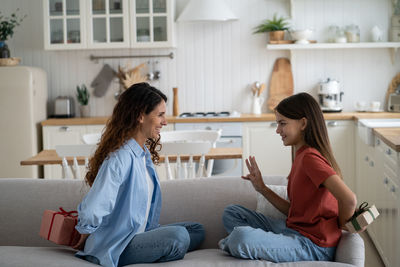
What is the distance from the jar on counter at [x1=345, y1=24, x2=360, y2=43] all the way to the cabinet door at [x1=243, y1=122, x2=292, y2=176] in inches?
43.8

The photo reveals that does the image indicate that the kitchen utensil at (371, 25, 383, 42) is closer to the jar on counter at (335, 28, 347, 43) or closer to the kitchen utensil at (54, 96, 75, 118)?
the jar on counter at (335, 28, 347, 43)

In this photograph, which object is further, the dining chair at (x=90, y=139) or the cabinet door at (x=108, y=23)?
the cabinet door at (x=108, y=23)

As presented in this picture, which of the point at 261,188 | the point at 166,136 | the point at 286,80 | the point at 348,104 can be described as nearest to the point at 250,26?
the point at 286,80

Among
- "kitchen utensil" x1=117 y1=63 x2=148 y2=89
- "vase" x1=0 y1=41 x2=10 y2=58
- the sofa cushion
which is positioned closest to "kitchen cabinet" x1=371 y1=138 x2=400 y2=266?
the sofa cushion

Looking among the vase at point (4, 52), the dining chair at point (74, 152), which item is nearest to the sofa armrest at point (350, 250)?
the dining chair at point (74, 152)

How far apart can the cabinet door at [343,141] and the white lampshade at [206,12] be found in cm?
135

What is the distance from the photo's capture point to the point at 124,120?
2441mm

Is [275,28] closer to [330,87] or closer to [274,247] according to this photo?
[330,87]

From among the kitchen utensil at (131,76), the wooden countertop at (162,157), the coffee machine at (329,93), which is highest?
the kitchen utensil at (131,76)

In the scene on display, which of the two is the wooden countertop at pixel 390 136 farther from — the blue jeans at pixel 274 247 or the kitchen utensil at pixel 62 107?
the kitchen utensil at pixel 62 107

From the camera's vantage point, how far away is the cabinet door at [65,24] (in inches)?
213

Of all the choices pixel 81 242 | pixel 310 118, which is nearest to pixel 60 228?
pixel 81 242

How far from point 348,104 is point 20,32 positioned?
3.39 meters

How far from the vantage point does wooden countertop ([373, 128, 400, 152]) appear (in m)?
3.04
